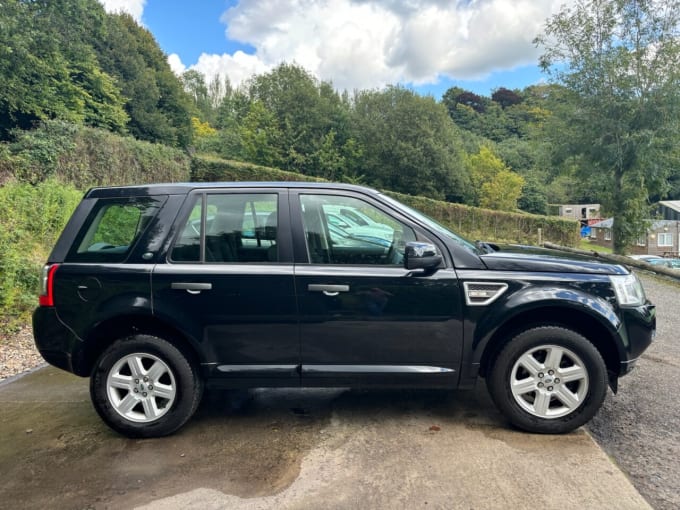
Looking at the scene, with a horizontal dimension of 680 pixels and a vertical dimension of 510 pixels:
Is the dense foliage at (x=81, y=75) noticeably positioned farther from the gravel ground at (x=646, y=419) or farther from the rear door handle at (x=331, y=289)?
the rear door handle at (x=331, y=289)

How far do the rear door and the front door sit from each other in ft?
0.43

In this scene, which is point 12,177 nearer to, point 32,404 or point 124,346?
point 32,404

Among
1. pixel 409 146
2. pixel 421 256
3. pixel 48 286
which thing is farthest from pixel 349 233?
pixel 409 146

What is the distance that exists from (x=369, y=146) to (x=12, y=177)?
31.9 m

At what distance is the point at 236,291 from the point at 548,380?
7.46 feet

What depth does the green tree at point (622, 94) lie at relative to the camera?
1539cm

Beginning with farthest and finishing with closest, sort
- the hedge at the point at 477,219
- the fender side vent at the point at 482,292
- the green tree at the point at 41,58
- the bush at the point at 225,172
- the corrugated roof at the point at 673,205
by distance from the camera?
the corrugated roof at the point at 673,205 < the hedge at the point at 477,219 < the bush at the point at 225,172 < the green tree at the point at 41,58 < the fender side vent at the point at 482,292

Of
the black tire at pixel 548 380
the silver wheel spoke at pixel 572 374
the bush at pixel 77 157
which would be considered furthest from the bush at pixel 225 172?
the silver wheel spoke at pixel 572 374

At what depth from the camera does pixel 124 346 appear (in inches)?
127

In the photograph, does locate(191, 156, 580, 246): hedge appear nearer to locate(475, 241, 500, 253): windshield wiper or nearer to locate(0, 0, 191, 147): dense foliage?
locate(0, 0, 191, 147): dense foliage

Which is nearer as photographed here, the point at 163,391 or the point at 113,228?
the point at 163,391

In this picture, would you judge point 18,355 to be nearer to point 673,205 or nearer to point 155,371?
point 155,371

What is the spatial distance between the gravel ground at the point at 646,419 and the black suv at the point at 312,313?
334mm

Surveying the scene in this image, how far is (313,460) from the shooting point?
2934 millimetres
